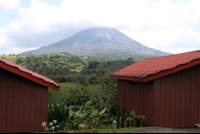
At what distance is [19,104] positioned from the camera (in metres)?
6.88

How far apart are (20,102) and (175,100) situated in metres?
6.42

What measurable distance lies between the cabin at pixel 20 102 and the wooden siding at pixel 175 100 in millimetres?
4369

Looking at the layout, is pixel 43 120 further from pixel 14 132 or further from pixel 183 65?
pixel 183 65

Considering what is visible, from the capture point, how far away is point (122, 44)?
194 metres

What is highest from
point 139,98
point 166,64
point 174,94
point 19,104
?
point 166,64

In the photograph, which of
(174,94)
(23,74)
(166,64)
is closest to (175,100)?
(174,94)

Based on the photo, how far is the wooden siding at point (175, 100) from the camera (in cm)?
748

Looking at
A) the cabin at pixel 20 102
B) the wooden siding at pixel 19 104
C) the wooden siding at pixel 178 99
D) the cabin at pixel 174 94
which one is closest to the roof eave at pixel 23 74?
the cabin at pixel 20 102

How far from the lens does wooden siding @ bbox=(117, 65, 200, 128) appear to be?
748 cm

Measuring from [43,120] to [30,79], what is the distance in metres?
1.74

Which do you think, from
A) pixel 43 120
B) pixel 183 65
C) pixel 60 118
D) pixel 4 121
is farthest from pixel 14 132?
pixel 183 65

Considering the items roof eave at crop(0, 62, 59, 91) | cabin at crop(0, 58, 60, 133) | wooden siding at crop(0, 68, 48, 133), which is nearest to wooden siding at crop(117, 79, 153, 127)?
cabin at crop(0, 58, 60, 133)

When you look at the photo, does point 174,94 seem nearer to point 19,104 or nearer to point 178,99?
point 178,99

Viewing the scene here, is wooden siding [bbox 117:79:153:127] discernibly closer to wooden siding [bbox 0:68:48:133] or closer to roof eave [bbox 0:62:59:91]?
roof eave [bbox 0:62:59:91]
